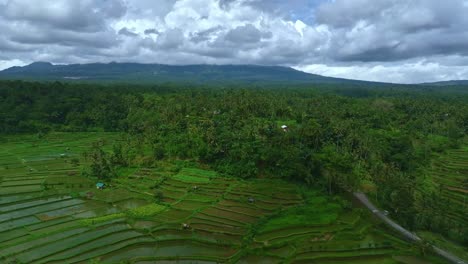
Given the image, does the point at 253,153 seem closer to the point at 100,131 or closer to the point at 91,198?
the point at 91,198

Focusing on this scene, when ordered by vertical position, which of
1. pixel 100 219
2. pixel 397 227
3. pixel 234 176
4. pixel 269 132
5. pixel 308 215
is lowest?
pixel 100 219

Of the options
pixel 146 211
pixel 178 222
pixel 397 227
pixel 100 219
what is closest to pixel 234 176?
pixel 146 211

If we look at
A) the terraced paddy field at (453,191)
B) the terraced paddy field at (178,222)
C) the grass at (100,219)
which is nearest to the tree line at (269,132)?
the terraced paddy field at (453,191)

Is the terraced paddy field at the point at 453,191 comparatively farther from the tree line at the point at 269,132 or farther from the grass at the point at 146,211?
the grass at the point at 146,211

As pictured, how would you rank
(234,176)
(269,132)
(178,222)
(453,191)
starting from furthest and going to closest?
(269,132)
(234,176)
(453,191)
(178,222)

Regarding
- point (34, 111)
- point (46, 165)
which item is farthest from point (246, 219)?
point (34, 111)

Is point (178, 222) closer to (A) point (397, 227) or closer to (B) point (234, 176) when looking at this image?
(B) point (234, 176)

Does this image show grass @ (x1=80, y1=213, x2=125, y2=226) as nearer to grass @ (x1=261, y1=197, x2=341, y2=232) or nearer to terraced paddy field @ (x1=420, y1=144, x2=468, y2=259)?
grass @ (x1=261, y1=197, x2=341, y2=232)

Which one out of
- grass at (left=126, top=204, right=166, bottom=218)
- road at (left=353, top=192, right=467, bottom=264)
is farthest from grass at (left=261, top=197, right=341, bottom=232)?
grass at (left=126, top=204, right=166, bottom=218)
